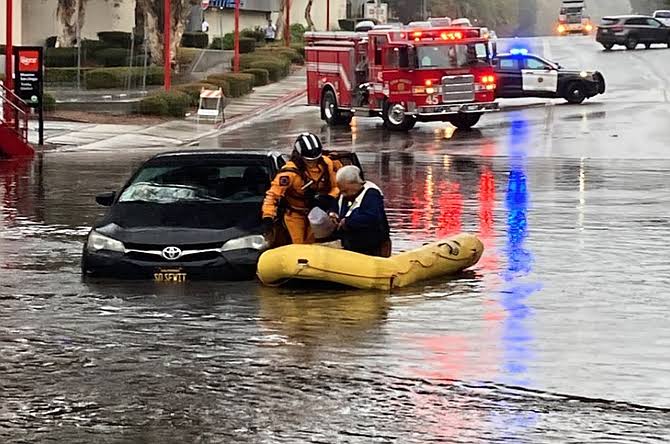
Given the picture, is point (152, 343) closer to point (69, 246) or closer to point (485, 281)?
point (485, 281)

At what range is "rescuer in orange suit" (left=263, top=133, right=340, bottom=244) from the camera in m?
13.6

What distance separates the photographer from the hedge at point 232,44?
68.9 metres

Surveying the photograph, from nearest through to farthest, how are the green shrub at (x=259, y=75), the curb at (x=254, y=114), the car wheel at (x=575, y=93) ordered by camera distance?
the curb at (x=254, y=114) < the car wheel at (x=575, y=93) < the green shrub at (x=259, y=75)

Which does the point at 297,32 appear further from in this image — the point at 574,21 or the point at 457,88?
the point at 457,88

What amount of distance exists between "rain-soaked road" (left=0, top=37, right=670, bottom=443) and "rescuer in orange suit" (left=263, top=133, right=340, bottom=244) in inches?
39.2

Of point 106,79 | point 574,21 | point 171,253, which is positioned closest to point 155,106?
point 106,79

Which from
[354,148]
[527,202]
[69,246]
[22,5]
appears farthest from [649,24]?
[69,246]

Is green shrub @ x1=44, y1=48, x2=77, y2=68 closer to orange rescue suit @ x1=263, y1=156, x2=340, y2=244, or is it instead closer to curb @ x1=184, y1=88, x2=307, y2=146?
curb @ x1=184, y1=88, x2=307, y2=146

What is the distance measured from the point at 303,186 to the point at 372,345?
3561 mm

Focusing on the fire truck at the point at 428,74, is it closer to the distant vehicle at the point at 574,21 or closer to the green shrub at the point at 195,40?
the green shrub at the point at 195,40

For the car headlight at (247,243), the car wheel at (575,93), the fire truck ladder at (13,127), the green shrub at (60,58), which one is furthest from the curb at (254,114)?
the car headlight at (247,243)

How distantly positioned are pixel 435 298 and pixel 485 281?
47.4 inches

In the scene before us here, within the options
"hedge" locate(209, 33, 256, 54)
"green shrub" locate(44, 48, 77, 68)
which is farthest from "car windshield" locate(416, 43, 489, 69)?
"hedge" locate(209, 33, 256, 54)

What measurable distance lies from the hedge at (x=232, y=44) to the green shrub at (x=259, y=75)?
1209 centimetres
